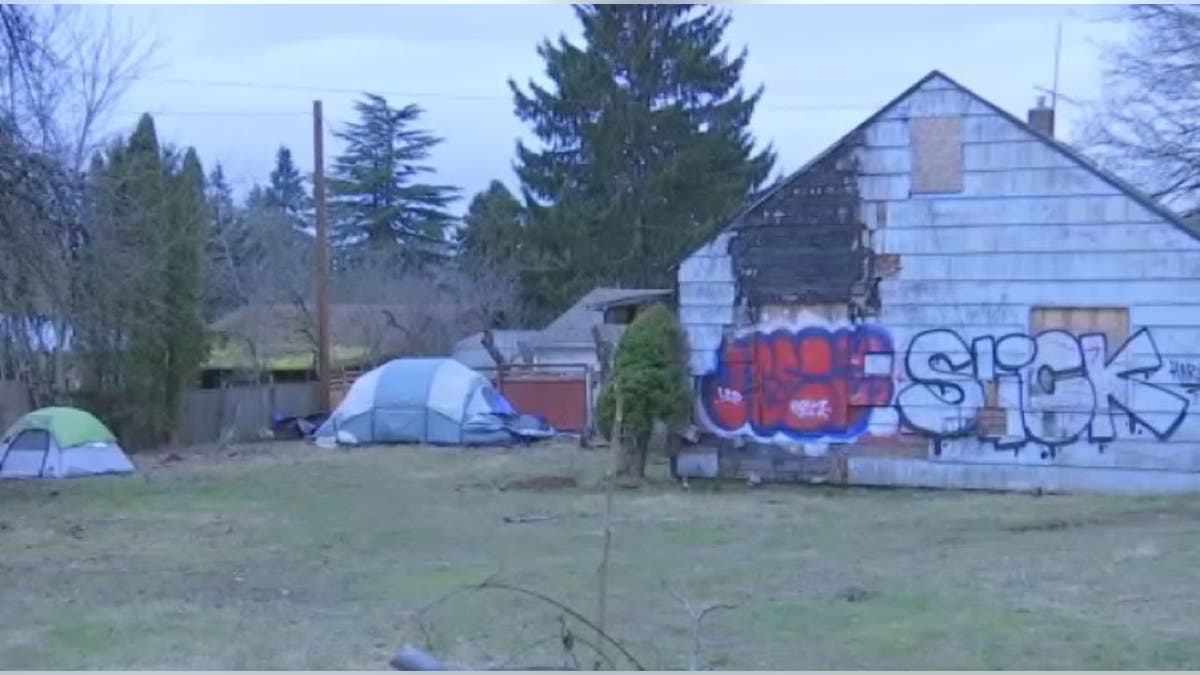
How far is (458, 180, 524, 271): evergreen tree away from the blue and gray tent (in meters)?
20.7

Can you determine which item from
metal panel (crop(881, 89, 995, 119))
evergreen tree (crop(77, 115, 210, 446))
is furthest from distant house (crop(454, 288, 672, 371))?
metal panel (crop(881, 89, 995, 119))

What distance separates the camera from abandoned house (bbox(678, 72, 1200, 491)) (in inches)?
716

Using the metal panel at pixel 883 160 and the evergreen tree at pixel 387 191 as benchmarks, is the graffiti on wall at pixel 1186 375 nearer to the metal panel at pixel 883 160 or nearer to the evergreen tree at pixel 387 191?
the metal panel at pixel 883 160

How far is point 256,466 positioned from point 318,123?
10.2 metres

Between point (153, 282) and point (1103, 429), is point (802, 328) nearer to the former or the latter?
point (1103, 429)

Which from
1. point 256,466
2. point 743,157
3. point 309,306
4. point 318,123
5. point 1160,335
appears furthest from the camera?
point 743,157

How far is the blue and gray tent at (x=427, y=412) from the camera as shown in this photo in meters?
30.3

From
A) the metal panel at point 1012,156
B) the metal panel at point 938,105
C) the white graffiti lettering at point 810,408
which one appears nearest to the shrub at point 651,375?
the white graffiti lettering at point 810,408

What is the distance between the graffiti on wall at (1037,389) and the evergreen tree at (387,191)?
42.5 metres

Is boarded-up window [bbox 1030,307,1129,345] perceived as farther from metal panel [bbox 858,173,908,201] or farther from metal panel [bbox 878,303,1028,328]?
metal panel [bbox 858,173,908,201]

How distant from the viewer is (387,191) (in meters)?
62.5

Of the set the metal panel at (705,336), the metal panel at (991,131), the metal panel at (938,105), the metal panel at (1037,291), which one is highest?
the metal panel at (938,105)

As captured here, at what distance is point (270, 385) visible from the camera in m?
35.3

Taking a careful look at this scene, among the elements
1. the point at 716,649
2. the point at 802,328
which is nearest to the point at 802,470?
the point at 802,328
